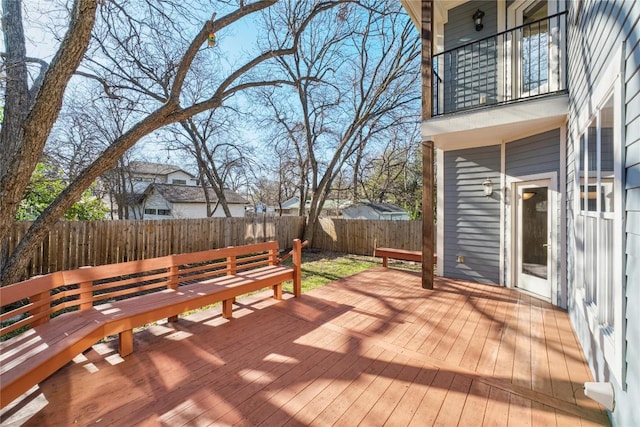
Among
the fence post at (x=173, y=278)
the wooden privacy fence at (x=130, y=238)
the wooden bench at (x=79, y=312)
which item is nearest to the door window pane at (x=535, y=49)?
the wooden bench at (x=79, y=312)

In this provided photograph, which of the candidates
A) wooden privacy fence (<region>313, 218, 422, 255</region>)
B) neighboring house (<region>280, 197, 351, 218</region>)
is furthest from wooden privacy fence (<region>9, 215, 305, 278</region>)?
neighboring house (<region>280, 197, 351, 218</region>)

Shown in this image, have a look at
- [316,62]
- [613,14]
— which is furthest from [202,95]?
[613,14]

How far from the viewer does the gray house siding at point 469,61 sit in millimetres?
5684

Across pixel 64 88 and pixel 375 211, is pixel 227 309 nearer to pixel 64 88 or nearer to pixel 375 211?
pixel 64 88

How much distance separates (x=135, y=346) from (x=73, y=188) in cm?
249

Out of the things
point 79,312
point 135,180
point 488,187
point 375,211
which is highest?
point 135,180

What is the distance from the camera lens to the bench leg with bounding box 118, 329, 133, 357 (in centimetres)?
292

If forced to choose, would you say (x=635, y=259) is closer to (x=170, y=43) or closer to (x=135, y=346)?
(x=135, y=346)

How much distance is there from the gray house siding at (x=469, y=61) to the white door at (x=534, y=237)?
6.55 ft

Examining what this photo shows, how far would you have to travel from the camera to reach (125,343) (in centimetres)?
294

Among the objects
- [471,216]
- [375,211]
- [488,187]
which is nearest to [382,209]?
[375,211]

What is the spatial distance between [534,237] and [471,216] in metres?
1.16

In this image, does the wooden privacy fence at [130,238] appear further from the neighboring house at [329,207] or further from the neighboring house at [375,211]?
the neighboring house at [329,207]

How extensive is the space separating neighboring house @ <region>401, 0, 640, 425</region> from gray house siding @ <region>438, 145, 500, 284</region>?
0.02m
